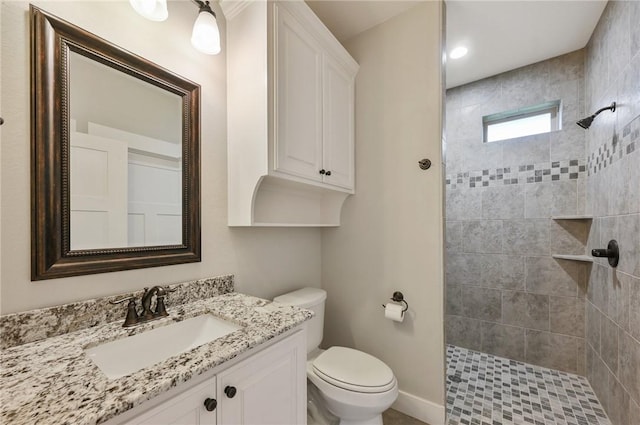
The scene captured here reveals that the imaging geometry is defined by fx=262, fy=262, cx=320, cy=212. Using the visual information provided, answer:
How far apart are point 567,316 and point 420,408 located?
149 centimetres

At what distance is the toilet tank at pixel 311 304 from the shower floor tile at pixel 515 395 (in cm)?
95

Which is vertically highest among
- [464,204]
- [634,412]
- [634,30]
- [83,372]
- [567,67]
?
[567,67]

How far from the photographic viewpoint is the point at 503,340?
7.63 ft

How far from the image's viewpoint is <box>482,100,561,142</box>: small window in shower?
89.5 inches

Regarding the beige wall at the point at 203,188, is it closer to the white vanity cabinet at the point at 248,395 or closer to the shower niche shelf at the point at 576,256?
the white vanity cabinet at the point at 248,395

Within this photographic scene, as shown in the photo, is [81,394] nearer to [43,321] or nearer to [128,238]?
[43,321]

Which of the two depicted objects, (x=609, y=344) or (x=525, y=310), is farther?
(x=525, y=310)

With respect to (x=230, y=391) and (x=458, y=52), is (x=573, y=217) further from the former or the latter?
(x=230, y=391)

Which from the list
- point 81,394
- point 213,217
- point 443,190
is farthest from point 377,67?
point 81,394

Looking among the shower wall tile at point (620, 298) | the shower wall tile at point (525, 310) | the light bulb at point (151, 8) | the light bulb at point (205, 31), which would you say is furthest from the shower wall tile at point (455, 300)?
the light bulb at point (151, 8)

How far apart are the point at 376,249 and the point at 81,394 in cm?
155

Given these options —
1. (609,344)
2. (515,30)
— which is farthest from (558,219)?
(515,30)

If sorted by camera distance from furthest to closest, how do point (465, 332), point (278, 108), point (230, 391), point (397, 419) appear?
point (465, 332), point (397, 419), point (278, 108), point (230, 391)

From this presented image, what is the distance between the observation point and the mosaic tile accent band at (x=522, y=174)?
2.10m
